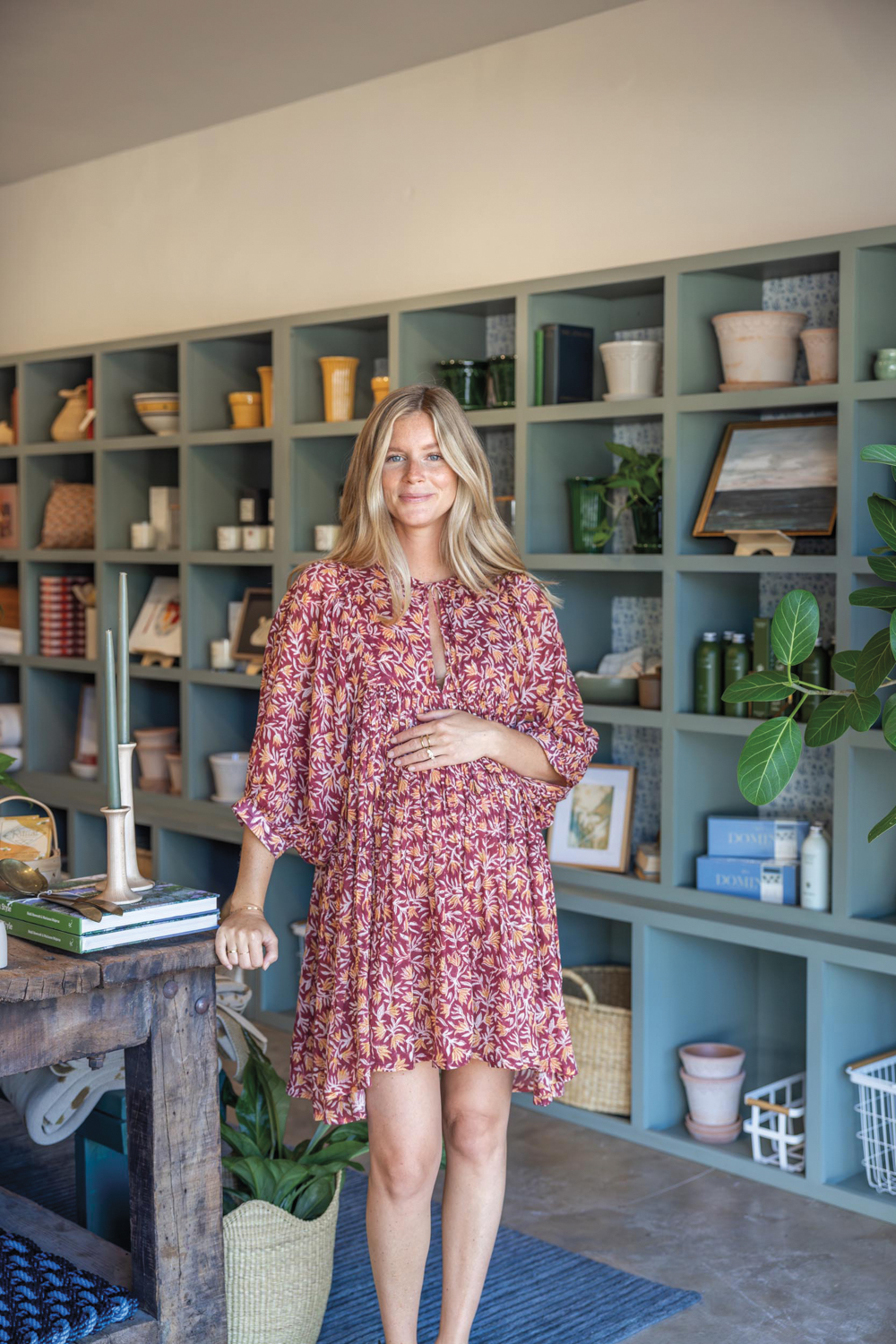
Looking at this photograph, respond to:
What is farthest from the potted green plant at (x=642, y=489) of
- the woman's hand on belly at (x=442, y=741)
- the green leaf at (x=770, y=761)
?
the woman's hand on belly at (x=442, y=741)

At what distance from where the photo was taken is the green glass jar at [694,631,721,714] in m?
3.66

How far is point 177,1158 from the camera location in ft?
6.97

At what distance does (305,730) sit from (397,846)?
0.26 m

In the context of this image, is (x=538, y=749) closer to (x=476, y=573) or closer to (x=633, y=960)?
(x=476, y=573)

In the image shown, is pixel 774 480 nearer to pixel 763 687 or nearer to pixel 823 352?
pixel 823 352

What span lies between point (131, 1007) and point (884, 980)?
214 cm

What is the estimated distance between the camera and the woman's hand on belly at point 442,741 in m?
2.34

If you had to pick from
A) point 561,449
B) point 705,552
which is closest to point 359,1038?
point 705,552

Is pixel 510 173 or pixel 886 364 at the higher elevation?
pixel 510 173

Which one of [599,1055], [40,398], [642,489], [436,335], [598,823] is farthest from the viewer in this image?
[40,398]

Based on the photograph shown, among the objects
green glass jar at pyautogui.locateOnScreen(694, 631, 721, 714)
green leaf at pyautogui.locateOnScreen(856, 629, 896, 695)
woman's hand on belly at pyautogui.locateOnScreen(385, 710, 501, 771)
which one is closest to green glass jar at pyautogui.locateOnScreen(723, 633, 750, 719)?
green glass jar at pyautogui.locateOnScreen(694, 631, 721, 714)

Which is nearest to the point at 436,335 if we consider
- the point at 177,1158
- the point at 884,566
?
the point at 884,566

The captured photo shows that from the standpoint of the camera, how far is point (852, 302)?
3307 millimetres

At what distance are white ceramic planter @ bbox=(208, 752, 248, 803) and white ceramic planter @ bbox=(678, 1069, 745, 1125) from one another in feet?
6.20
